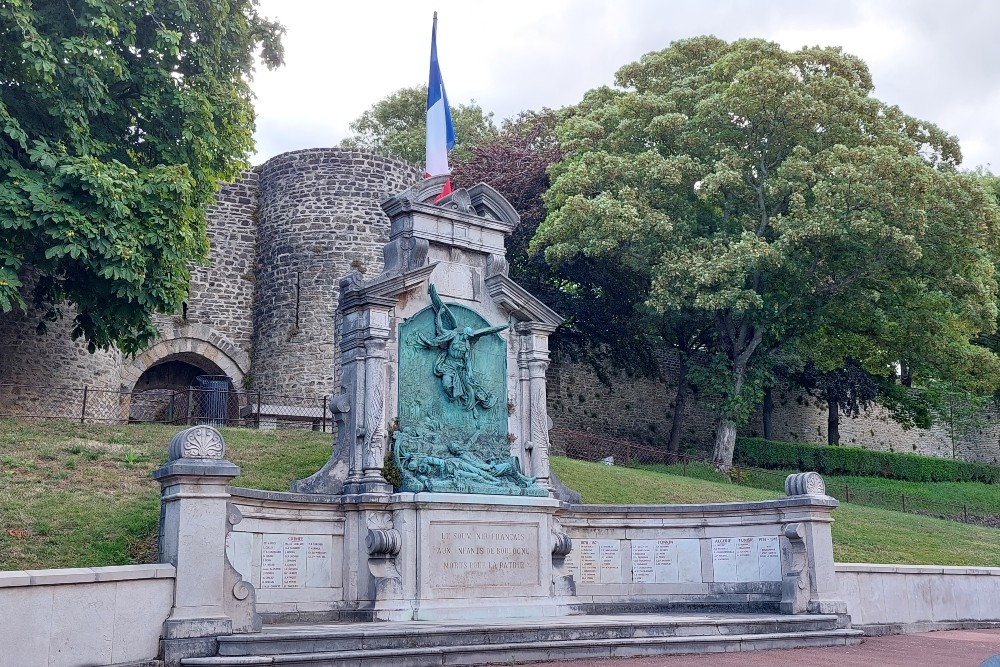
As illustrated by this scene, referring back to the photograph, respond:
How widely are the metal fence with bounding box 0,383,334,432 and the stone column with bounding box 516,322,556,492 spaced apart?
8.63m

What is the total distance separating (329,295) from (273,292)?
1642mm

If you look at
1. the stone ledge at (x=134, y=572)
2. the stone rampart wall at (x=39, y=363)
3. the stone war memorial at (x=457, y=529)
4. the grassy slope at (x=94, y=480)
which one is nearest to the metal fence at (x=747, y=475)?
the grassy slope at (x=94, y=480)

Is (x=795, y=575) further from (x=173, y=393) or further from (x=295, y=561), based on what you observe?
(x=173, y=393)

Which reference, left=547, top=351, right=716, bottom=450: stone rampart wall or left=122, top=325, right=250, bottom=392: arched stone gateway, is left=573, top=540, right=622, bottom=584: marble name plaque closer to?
left=122, top=325, right=250, bottom=392: arched stone gateway

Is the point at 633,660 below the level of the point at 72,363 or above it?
below

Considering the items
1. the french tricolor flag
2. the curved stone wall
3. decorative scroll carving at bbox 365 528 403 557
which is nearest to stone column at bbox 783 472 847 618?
decorative scroll carving at bbox 365 528 403 557

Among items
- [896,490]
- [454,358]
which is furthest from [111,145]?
[896,490]

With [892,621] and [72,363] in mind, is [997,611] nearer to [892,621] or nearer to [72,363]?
[892,621]

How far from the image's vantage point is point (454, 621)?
9297 mm

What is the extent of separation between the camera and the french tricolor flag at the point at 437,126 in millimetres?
12266

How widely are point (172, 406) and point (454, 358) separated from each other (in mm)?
10195

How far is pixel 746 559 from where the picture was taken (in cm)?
1105

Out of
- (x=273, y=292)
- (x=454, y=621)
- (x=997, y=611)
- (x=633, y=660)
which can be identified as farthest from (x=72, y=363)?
(x=997, y=611)

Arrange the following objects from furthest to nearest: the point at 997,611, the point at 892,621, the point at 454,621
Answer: the point at 997,611
the point at 892,621
the point at 454,621
